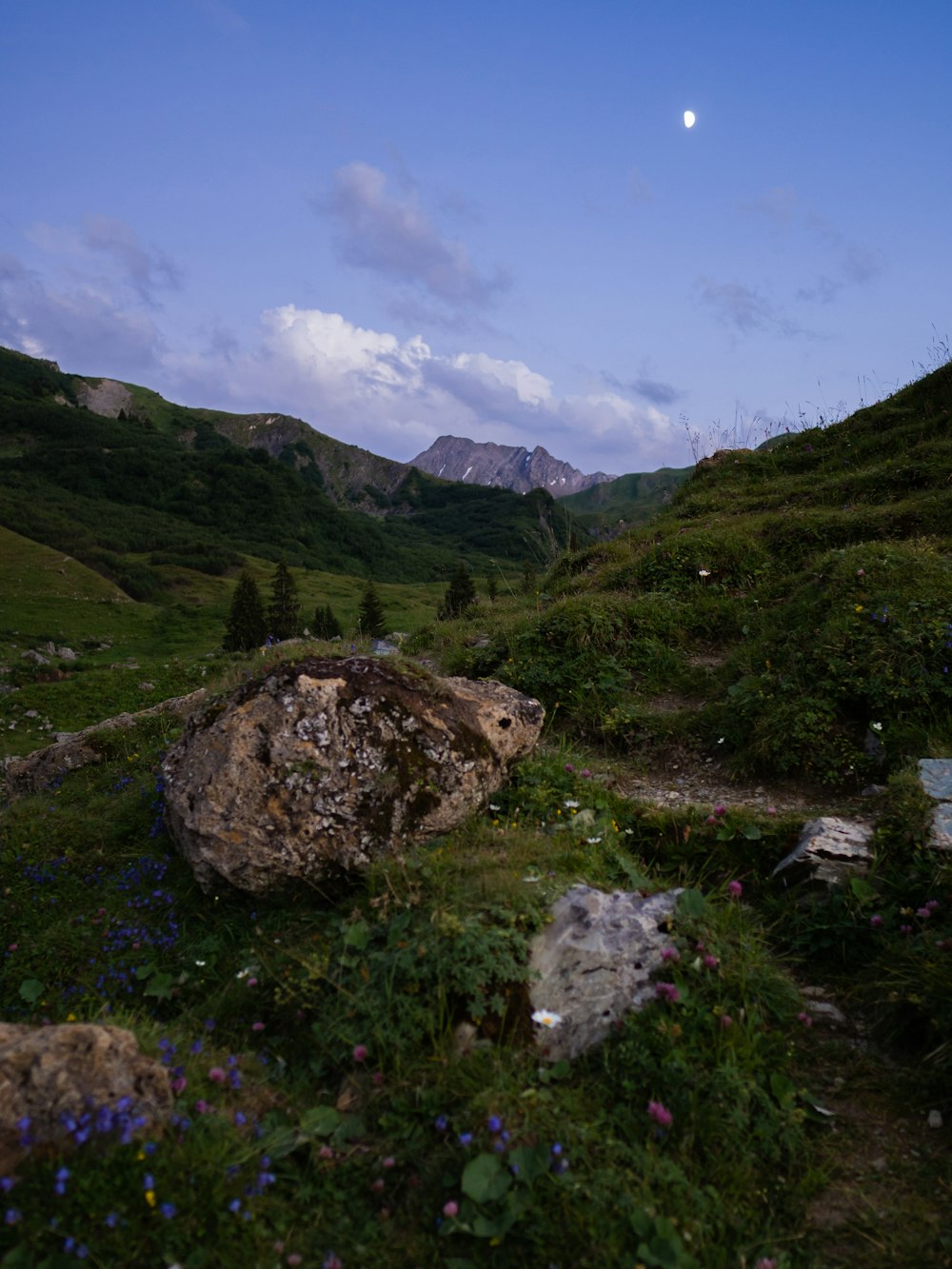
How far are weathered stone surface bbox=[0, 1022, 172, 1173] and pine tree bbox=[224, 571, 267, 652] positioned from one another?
58.3 m

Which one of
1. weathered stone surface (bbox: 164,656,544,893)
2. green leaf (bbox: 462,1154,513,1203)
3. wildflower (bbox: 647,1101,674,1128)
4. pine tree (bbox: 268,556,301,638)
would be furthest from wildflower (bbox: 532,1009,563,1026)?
pine tree (bbox: 268,556,301,638)

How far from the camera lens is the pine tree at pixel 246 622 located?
63.6m

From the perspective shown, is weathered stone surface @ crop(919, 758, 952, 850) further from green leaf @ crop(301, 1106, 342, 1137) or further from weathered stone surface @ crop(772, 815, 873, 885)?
green leaf @ crop(301, 1106, 342, 1137)

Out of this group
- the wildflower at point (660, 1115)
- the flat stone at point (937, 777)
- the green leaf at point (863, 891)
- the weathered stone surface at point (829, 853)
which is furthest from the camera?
the flat stone at point (937, 777)

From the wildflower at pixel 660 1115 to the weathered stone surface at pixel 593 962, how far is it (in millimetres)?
537

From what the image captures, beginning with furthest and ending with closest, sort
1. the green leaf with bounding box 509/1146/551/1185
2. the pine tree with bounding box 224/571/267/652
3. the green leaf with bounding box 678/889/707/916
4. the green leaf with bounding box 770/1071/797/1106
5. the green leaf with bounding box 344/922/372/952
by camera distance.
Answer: the pine tree with bounding box 224/571/267/652
the green leaf with bounding box 678/889/707/916
the green leaf with bounding box 344/922/372/952
the green leaf with bounding box 770/1071/797/1106
the green leaf with bounding box 509/1146/551/1185

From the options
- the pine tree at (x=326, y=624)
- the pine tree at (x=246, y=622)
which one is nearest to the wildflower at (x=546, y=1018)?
the pine tree at (x=326, y=624)

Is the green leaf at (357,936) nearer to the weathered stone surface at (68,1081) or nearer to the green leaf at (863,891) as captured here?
the weathered stone surface at (68,1081)

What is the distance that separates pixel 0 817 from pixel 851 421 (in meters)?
18.1

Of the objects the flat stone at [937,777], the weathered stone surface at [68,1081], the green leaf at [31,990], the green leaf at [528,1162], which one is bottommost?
the green leaf at [31,990]

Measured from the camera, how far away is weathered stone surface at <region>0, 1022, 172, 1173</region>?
9.20 feet

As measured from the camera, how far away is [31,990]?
15.1 feet

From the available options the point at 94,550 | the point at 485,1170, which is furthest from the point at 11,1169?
the point at 94,550

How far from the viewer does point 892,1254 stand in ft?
9.02
